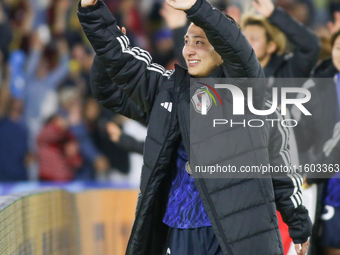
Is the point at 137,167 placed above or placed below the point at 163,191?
above

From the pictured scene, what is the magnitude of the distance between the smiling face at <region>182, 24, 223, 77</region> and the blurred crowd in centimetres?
380

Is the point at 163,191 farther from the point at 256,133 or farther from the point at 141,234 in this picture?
the point at 256,133

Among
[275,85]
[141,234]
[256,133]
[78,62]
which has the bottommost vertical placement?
[141,234]

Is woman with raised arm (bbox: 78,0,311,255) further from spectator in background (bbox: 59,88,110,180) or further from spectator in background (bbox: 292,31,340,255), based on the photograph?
spectator in background (bbox: 59,88,110,180)

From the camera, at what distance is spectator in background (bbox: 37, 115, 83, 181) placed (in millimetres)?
7391

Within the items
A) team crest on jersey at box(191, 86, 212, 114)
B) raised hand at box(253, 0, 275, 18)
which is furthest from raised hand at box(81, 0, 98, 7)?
raised hand at box(253, 0, 275, 18)

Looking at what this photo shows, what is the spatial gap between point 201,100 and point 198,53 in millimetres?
272

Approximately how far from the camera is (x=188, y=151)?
8.75 feet

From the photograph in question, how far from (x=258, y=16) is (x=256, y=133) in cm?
208

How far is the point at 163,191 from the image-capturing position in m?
2.87

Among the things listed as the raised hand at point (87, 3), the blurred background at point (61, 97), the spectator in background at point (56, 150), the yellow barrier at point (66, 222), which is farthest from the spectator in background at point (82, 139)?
the raised hand at point (87, 3)

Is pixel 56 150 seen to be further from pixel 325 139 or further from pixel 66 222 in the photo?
pixel 325 139

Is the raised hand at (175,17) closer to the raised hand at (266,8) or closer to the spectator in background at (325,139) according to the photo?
the raised hand at (266,8)

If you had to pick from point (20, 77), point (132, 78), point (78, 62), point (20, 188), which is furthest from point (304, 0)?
point (132, 78)
